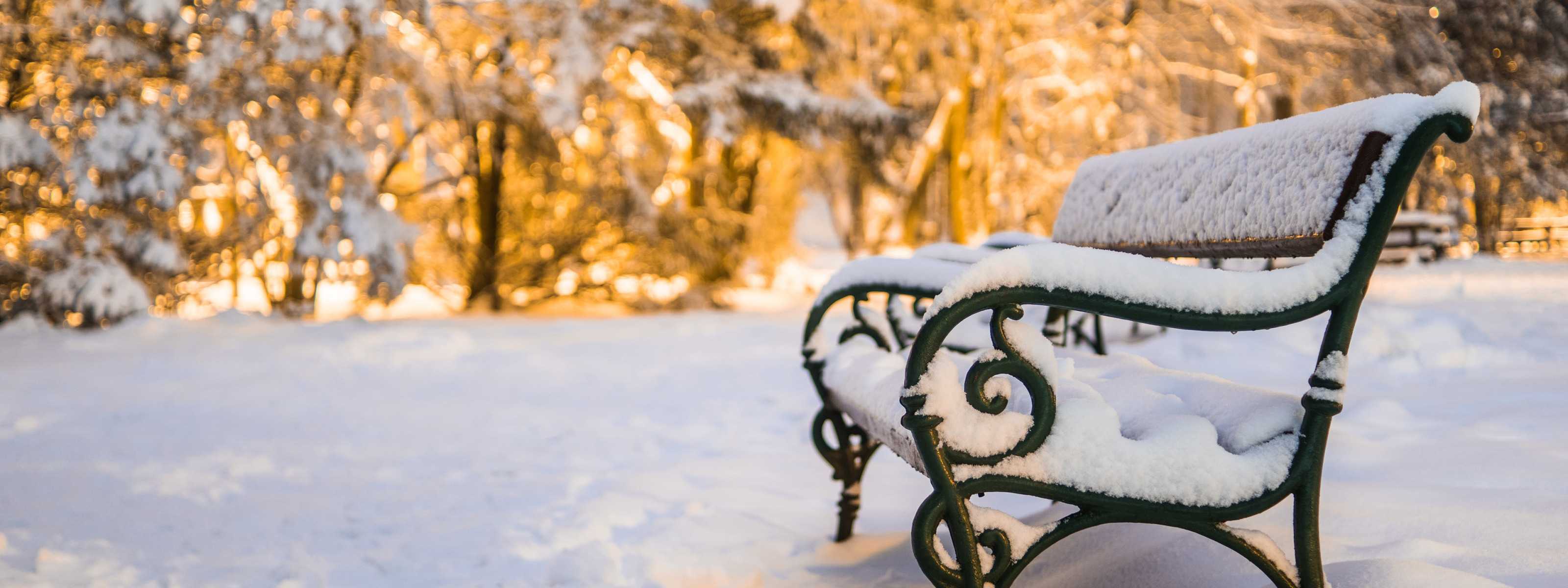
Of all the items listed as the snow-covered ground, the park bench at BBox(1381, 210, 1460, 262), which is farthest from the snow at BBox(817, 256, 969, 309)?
the park bench at BBox(1381, 210, 1460, 262)

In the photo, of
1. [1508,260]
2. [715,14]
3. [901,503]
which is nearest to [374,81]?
[715,14]

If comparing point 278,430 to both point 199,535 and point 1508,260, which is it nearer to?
point 199,535

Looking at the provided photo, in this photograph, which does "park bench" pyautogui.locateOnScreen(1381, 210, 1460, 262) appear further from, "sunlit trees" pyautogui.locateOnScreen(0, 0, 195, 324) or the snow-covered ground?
"sunlit trees" pyautogui.locateOnScreen(0, 0, 195, 324)

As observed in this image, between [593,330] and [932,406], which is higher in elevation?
[932,406]

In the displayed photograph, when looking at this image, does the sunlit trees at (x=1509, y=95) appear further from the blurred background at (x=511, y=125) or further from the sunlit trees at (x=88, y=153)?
the sunlit trees at (x=88, y=153)

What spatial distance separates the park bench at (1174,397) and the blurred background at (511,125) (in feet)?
21.7

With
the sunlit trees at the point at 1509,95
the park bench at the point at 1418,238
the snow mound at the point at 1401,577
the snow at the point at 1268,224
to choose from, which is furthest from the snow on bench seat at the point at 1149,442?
the sunlit trees at the point at 1509,95

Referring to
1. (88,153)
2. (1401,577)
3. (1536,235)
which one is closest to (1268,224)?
(1401,577)

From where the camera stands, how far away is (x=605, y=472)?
114 inches

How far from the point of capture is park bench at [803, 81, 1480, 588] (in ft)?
3.40

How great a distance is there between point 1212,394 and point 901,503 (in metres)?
1.28

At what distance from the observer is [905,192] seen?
459 inches

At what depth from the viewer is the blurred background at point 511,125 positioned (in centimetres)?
632

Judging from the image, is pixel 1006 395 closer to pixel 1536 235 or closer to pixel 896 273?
pixel 896 273
